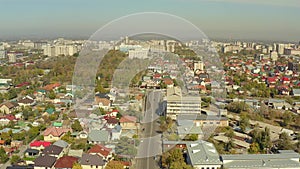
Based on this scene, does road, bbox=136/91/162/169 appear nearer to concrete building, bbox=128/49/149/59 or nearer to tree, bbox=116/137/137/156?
tree, bbox=116/137/137/156

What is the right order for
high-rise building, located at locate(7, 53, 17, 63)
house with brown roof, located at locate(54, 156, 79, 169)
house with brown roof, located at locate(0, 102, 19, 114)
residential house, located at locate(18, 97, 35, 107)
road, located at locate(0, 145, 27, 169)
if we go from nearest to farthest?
house with brown roof, located at locate(54, 156, 79, 169)
road, located at locate(0, 145, 27, 169)
house with brown roof, located at locate(0, 102, 19, 114)
residential house, located at locate(18, 97, 35, 107)
high-rise building, located at locate(7, 53, 17, 63)

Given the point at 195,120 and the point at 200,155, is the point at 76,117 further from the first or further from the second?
the point at 200,155

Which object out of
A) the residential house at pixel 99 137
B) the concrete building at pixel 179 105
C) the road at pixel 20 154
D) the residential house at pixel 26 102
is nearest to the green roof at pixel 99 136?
the residential house at pixel 99 137

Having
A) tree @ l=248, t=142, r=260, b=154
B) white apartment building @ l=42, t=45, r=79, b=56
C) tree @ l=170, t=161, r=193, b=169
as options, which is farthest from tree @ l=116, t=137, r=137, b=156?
white apartment building @ l=42, t=45, r=79, b=56

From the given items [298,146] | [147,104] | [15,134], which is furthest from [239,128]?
[15,134]

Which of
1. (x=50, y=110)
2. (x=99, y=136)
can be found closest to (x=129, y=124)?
(x=99, y=136)

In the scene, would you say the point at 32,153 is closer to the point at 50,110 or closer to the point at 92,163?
the point at 92,163
